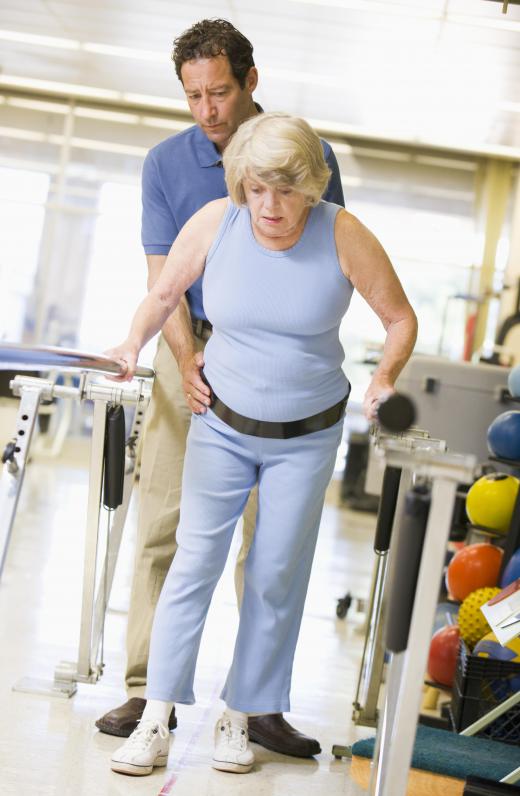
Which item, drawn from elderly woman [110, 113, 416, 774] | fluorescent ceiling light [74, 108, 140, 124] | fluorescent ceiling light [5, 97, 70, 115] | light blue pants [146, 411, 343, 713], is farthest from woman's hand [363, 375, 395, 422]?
fluorescent ceiling light [5, 97, 70, 115]

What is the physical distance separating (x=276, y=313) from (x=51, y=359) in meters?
0.48

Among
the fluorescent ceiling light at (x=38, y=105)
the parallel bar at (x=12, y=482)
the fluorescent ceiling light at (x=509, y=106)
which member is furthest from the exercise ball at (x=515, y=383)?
the fluorescent ceiling light at (x=38, y=105)

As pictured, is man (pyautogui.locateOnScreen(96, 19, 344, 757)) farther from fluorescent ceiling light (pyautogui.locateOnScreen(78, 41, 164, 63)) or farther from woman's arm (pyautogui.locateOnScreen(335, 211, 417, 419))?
fluorescent ceiling light (pyautogui.locateOnScreen(78, 41, 164, 63))

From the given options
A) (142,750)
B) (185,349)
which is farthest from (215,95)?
(142,750)

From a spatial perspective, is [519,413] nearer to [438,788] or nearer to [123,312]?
[438,788]

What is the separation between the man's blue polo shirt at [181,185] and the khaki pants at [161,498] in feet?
0.64

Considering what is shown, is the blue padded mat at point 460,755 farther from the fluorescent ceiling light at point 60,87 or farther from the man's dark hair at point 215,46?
the fluorescent ceiling light at point 60,87

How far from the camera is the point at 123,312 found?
33.4ft

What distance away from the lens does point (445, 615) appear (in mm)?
3502

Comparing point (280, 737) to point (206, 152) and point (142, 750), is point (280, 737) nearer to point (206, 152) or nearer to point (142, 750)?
point (142, 750)

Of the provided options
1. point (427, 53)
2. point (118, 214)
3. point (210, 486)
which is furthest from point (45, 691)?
point (118, 214)

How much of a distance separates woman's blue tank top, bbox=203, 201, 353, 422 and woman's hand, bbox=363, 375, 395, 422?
8.3 inches

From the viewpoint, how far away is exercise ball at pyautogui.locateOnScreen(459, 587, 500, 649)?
114 inches

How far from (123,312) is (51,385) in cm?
823
